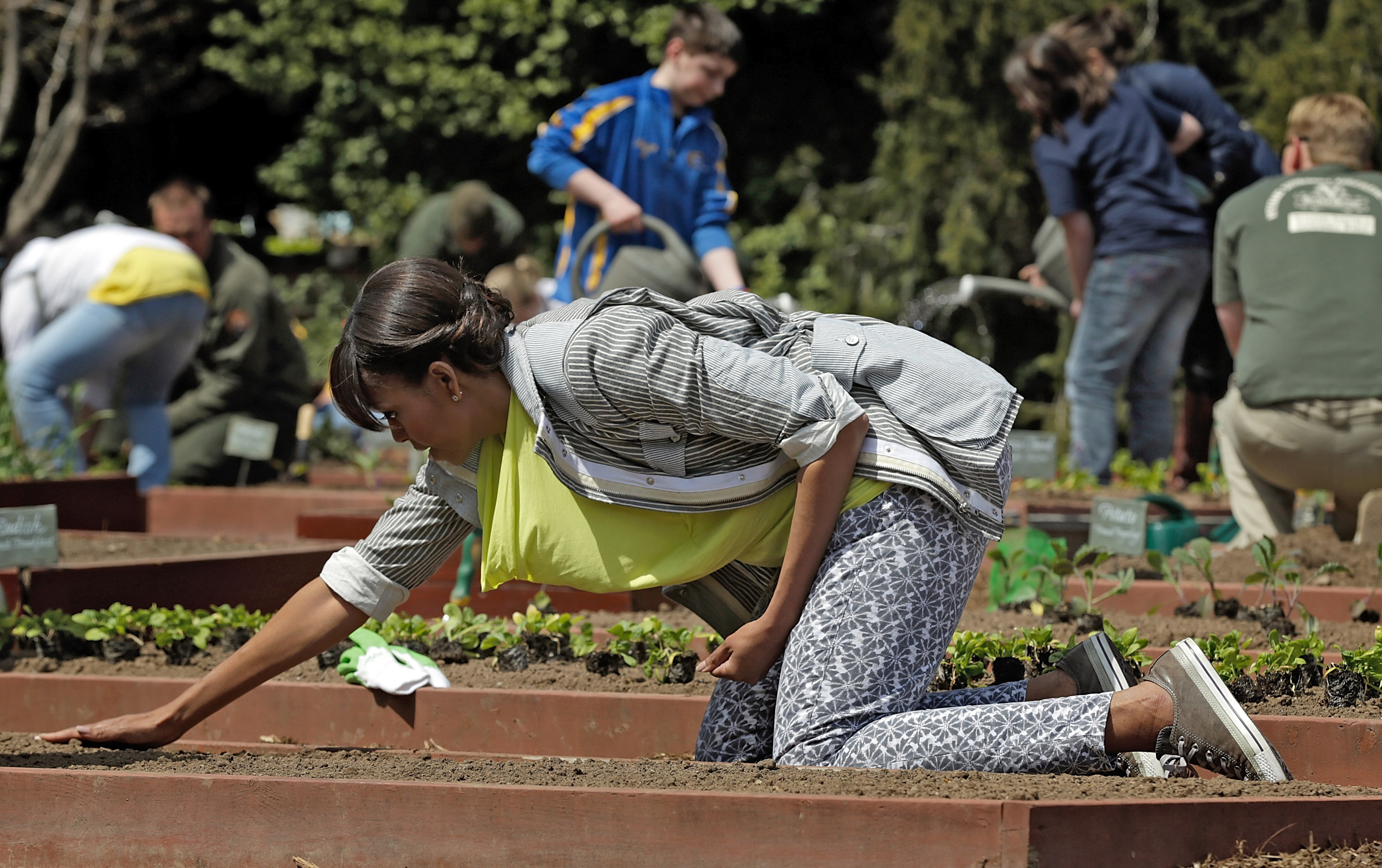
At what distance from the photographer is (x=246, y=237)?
43.5ft

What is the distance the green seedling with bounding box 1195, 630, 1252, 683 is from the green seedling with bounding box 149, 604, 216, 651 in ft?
7.00

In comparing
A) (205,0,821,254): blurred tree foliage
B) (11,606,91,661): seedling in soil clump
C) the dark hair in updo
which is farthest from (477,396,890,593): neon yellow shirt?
(205,0,821,254): blurred tree foliage

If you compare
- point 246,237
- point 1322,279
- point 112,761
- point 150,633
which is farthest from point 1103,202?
point 246,237

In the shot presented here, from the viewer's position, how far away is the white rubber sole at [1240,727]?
81.0 inches

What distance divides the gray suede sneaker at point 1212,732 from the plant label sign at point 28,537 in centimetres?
259

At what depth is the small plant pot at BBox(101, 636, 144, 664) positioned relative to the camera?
3133 mm

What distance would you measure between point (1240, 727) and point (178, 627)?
227cm

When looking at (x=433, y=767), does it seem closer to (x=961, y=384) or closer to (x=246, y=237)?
(x=961, y=384)

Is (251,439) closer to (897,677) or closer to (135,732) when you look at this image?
(135,732)

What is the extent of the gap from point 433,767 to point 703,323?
82 cm

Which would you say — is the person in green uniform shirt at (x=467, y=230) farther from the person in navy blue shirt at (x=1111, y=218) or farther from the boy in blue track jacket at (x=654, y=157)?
the person in navy blue shirt at (x=1111, y=218)

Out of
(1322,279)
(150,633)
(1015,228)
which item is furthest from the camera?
(1015,228)

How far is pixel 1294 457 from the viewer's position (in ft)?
13.2

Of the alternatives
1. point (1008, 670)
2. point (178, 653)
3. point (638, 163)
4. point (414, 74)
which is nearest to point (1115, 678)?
point (1008, 670)
